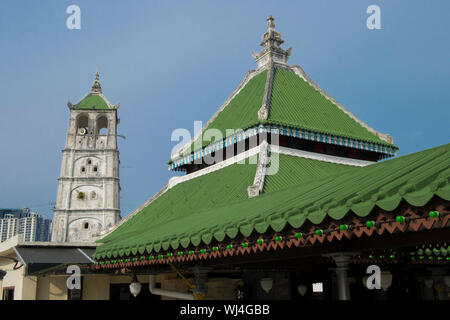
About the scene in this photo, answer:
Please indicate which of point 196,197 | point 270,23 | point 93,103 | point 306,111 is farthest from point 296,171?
point 93,103

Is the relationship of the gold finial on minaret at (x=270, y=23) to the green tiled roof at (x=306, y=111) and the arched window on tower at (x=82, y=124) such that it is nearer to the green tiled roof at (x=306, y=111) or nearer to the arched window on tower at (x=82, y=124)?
the green tiled roof at (x=306, y=111)

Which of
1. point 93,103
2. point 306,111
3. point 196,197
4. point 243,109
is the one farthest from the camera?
point 93,103

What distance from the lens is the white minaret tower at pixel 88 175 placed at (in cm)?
6906

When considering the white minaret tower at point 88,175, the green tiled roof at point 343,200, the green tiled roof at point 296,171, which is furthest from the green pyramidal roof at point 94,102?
the green tiled roof at point 343,200

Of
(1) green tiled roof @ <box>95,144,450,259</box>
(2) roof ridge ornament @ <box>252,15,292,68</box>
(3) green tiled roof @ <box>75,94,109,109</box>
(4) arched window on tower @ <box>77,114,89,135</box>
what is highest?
(3) green tiled roof @ <box>75,94,109,109</box>

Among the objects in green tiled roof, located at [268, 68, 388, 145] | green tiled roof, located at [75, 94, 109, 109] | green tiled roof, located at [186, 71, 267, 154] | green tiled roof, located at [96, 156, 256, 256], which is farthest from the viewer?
green tiled roof, located at [75, 94, 109, 109]

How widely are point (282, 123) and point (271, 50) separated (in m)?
7.12

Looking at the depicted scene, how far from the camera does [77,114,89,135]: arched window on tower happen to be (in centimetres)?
7583

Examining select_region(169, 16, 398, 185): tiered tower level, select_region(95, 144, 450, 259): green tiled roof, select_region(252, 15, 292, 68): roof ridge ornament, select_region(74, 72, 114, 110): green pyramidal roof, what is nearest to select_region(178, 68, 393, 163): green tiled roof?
select_region(169, 16, 398, 185): tiered tower level

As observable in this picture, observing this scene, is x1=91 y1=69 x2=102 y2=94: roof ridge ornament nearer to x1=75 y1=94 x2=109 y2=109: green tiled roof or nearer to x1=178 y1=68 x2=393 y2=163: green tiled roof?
x1=75 y1=94 x2=109 y2=109: green tiled roof

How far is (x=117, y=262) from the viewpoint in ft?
33.5

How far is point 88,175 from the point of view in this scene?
7244 centimetres

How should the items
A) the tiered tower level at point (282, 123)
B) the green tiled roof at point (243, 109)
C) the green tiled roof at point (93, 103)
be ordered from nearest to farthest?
the tiered tower level at point (282, 123) → the green tiled roof at point (243, 109) → the green tiled roof at point (93, 103)

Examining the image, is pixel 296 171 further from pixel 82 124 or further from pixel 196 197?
pixel 82 124
